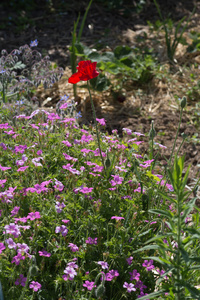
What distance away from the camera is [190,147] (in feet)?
12.0

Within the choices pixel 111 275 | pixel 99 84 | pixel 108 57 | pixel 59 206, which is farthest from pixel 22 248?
pixel 108 57

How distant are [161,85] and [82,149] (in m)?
2.21

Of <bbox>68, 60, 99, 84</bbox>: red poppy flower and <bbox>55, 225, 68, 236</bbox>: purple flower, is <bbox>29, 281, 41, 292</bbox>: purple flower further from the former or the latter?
<bbox>68, 60, 99, 84</bbox>: red poppy flower

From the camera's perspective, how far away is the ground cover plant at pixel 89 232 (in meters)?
1.72

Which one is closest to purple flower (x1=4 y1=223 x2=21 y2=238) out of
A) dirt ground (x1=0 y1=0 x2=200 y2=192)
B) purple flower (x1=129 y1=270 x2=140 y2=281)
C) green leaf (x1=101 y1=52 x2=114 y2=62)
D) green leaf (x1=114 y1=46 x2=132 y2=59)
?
purple flower (x1=129 y1=270 x2=140 y2=281)

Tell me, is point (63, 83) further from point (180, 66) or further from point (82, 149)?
point (82, 149)

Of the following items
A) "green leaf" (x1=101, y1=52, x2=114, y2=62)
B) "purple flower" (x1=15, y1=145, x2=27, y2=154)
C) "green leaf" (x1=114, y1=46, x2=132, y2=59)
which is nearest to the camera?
"purple flower" (x1=15, y1=145, x2=27, y2=154)

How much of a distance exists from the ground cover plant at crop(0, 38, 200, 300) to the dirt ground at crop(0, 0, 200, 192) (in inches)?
39.7

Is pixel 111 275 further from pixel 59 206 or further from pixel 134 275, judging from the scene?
pixel 59 206

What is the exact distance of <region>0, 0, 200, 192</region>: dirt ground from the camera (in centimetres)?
394

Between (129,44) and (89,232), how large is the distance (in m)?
3.72

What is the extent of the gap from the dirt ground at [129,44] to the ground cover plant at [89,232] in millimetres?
1009

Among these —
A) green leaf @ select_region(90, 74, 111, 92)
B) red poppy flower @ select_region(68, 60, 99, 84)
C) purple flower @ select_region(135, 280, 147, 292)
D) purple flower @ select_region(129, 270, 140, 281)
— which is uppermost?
red poppy flower @ select_region(68, 60, 99, 84)

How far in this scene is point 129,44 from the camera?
531cm
